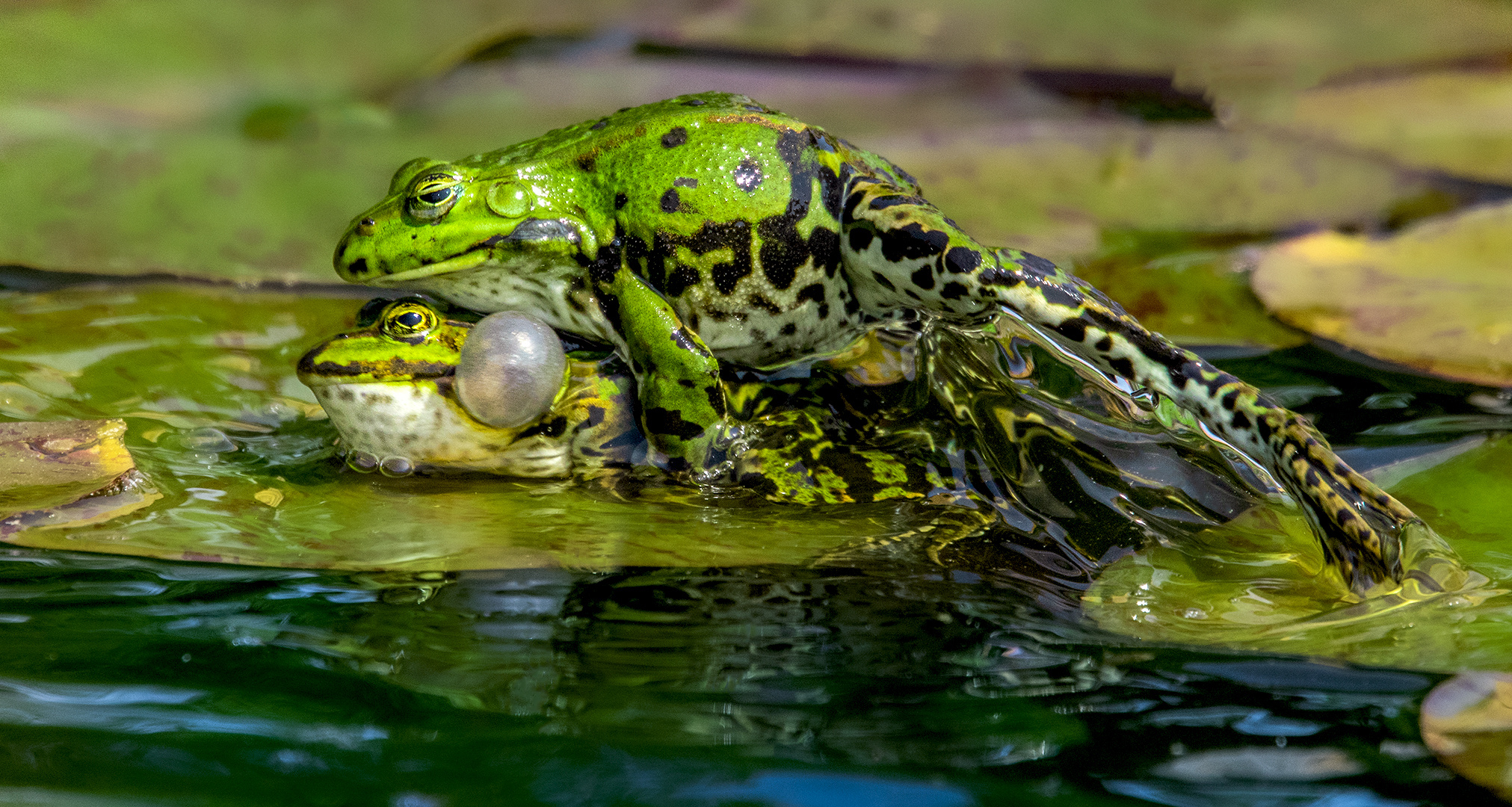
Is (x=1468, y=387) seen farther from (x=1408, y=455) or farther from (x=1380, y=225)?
(x=1380, y=225)

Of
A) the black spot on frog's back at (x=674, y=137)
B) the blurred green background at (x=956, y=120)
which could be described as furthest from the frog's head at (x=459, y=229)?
the blurred green background at (x=956, y=120)

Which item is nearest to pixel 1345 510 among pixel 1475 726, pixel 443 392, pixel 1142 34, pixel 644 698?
pixel 1475 726

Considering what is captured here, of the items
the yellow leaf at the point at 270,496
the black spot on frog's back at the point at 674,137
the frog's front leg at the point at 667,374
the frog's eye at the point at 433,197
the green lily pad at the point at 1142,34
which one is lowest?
the yellow leaf at the point at 270,496

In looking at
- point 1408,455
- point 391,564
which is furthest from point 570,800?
point 1408,455

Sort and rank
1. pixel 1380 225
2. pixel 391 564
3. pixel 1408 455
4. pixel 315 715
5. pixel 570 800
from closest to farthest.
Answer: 1. pixel 570 800
2. pixel 315 715
3. pixel 391 564
4. pixel 1408 455
5. pixel 1380 225

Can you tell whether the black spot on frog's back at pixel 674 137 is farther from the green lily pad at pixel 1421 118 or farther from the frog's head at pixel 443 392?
the green lily pad at pixel 1421 118

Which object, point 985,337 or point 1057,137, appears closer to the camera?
point 985,337
